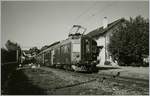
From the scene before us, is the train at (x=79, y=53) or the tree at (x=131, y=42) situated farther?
the tree at (x=131, y=42)

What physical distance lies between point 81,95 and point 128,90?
1.76m

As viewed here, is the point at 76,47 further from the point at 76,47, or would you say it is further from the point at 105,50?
the point at 105,50

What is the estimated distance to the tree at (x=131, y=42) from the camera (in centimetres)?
1764

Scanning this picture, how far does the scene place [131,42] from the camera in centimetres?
1816

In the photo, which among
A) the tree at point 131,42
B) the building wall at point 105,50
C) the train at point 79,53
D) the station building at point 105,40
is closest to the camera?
the train at point 79,53

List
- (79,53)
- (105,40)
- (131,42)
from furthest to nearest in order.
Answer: (105,40) < (131,42) < (79,53)

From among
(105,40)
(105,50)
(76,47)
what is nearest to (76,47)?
(76,47)

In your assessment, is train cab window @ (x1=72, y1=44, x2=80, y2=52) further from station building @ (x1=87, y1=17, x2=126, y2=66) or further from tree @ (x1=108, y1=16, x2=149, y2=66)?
station building @ (x1=87, y1=17, x2=126, y2=66)

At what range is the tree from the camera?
57.9ft

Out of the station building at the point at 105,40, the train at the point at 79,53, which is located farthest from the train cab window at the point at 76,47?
the station building at the point at 105,40

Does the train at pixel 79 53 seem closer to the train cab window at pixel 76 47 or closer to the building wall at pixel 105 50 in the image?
the train cab window at pixel 76 47

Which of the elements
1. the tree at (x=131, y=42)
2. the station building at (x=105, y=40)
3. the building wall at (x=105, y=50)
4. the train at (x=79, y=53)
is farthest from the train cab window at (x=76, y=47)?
the building wall at (x=105, y=50)

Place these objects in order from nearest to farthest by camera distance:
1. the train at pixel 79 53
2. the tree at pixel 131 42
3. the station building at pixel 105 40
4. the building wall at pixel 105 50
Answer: the train at pixel 79 53, the tree at pixel 131 42, the station building at pixel 105 40, the building wall at pixel 105 50

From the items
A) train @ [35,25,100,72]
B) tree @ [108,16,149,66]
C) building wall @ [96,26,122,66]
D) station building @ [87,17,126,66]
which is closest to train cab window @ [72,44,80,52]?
train @ [35,25,100,72]
